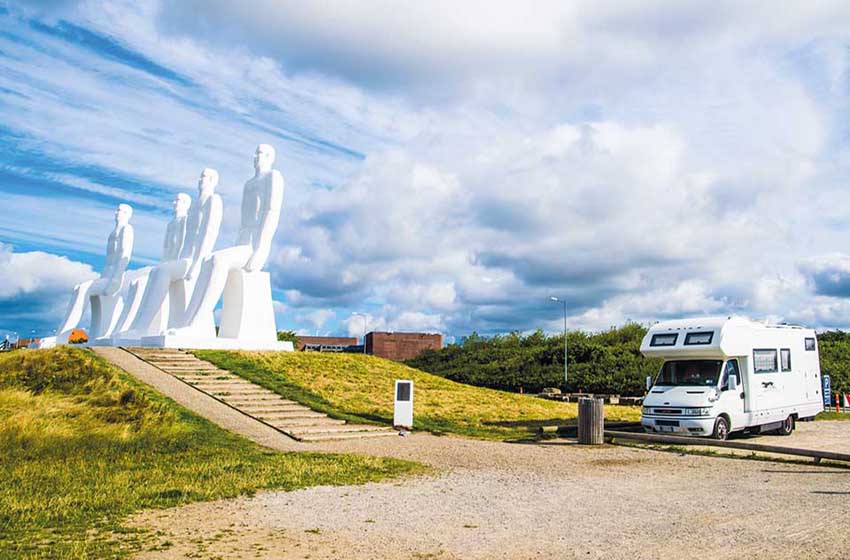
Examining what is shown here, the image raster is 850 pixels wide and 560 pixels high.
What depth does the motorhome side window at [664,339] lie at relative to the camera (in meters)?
16.7

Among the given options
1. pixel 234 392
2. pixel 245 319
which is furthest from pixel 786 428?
pixel 245 319

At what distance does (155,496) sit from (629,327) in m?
42.6

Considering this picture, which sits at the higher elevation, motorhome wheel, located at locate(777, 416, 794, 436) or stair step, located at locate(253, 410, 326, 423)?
stair step, located at locate(253, 410, 326, 423)

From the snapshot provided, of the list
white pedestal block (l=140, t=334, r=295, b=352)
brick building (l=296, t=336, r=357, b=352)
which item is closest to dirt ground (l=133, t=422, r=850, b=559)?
white pedestal block (l=140, t=334, r=295, b=352)

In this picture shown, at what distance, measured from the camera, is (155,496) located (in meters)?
9.09

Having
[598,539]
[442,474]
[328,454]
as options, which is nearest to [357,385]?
[328,454]

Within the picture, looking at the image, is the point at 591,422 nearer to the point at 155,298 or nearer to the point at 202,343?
the point at 202,343

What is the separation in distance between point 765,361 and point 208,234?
68.1 ft

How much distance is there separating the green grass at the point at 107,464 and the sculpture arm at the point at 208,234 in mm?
10110

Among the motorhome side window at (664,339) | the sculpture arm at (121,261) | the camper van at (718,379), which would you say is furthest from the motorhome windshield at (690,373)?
the sculpture arm at (121,261)

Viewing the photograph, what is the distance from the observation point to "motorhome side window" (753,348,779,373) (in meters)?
17.0

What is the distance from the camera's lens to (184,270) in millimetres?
29531

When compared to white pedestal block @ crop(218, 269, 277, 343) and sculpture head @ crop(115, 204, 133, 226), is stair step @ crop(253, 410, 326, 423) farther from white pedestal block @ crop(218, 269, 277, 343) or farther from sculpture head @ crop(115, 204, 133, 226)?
sculpture head @ crop(115, 204, 133, 226)

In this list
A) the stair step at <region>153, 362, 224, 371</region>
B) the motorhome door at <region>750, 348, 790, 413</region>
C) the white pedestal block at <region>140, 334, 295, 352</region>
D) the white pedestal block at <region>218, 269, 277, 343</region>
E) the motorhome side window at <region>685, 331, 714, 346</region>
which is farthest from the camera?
the white pedestal block at <region>218, 269, 277, 343</region>
